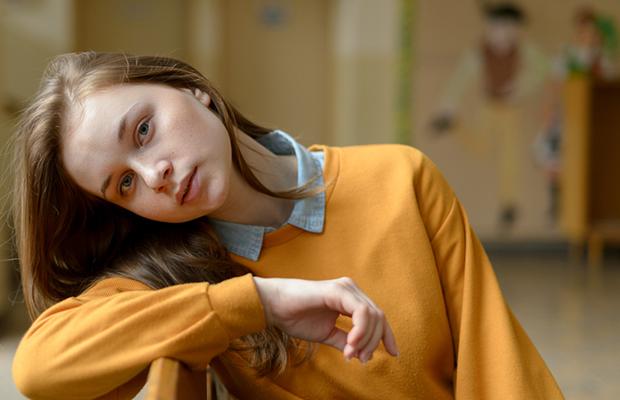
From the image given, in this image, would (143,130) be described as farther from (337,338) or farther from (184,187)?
(337,338)

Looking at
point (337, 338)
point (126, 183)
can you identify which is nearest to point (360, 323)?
point (337, 338)

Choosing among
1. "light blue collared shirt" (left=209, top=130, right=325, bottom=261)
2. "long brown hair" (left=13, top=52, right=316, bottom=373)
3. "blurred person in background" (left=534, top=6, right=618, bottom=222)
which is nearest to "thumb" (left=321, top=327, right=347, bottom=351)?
"long brown hair" (left=13, top=52, right=316, bottom=373)

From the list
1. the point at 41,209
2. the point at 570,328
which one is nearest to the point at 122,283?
the point at 41,209

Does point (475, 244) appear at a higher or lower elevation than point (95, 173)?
lower

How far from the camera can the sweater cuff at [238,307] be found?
790 mm

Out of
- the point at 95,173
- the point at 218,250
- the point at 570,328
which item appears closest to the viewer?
the point at 95,173

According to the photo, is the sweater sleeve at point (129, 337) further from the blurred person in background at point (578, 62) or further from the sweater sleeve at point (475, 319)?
the blurred person in background at point (578, 62)

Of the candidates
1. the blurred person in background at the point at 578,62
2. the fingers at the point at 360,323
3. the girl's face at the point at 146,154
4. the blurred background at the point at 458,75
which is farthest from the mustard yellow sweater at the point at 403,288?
the blurred person in background at the point at 578,62

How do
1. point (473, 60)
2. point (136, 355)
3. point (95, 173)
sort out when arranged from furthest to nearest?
point (473, 60)
point (95, 173)
point (136, 355)

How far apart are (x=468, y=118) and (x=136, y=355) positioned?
5.81 meters

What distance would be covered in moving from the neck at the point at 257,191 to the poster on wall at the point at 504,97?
530 cm

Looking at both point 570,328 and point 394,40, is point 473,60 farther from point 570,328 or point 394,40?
point 570,328

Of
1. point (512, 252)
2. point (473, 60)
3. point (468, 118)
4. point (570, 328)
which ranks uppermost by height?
point (473, 60)

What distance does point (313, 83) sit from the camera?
6.68 m
